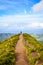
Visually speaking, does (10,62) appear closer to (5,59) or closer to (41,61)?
(5,59)

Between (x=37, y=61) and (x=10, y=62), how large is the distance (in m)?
4.27

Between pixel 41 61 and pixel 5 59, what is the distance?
575 centimetres

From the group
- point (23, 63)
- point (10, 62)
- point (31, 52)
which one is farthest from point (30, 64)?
point (31, 52)

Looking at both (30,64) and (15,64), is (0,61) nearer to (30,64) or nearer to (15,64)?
(15,64)

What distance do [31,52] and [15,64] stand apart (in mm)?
9980

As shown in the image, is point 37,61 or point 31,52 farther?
point 31,52

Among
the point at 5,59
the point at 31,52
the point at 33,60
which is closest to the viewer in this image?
the point at 5,59

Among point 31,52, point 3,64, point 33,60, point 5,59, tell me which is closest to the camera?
point 3,64

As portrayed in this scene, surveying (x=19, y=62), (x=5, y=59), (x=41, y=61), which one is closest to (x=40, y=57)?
(x=41, y=61)

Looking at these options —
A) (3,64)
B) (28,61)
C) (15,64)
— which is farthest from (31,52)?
(3,64)

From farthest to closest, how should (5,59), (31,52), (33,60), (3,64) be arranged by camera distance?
(31,52), (33,60), (5,59), (3,64)

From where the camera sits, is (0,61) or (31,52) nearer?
(0,61)

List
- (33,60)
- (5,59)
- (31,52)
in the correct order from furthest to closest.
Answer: (31,52) → (33,60) → (5,59)

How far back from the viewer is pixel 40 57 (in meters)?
33.3
